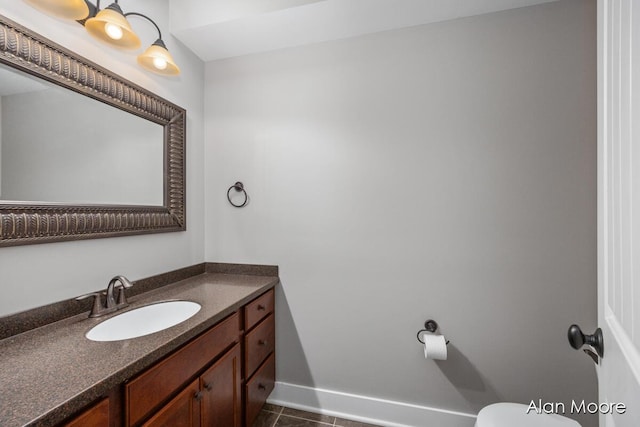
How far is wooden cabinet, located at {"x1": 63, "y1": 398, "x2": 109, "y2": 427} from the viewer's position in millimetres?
668

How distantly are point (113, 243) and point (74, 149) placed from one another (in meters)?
A: 0.47

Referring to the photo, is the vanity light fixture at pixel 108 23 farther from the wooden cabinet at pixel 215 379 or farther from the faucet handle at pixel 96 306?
the wooden cabinet at pixel 215 379

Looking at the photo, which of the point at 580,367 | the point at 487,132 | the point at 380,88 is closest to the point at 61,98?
the point at 380,88

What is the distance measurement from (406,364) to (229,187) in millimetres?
1659

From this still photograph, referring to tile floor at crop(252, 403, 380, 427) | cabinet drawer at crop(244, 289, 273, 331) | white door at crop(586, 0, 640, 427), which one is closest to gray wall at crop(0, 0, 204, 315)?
cabinet drawer at crop(244, 289, 273, 331)

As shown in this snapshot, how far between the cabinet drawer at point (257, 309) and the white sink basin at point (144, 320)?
11.4 inches

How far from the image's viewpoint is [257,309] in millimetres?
1600

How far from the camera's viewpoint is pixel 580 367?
1420 millimetres

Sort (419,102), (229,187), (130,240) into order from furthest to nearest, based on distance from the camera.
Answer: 1. (229,187)
2. (419,102)
3. (130,240)

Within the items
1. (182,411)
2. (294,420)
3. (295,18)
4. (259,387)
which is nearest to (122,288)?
(182,411)

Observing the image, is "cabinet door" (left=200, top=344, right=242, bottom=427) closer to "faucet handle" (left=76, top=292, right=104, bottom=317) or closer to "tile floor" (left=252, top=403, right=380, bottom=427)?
"tile floor" (left=252, top=403, right=380, bottom=427)

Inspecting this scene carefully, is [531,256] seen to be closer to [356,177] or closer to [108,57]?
[356,177]

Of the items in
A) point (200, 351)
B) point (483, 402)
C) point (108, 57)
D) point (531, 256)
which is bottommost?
point (483, 402)

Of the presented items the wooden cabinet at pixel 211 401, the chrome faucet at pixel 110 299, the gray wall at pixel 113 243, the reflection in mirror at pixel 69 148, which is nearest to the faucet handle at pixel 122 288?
the chrome faucet at pixel 110 299
